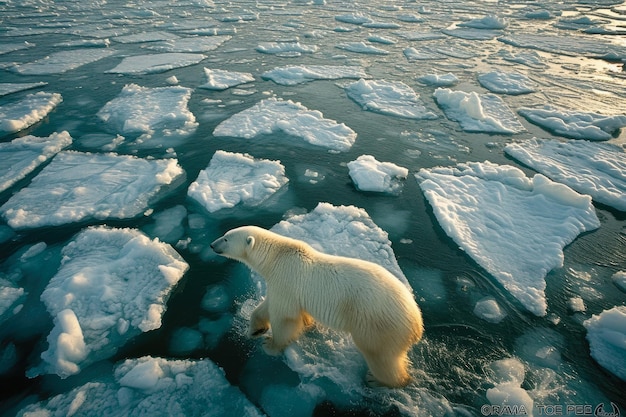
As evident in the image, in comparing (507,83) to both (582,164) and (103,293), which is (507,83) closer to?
(582,164)

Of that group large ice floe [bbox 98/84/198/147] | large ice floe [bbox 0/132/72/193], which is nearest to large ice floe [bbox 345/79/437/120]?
large ice floe [bbox 98/84/198/147]

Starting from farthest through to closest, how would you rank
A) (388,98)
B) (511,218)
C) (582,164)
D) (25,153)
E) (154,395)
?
(388,98), (25,153), (582,164), (511,218), (154,395)

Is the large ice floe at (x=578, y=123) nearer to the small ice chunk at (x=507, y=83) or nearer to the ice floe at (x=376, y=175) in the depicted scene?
the small ice chunk at (x=507, y=83)

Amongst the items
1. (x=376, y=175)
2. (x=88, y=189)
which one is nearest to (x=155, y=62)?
(x=88, y=189)

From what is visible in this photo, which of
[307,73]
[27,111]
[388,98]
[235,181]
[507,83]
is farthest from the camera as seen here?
[307,73]

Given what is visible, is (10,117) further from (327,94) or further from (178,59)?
(327,94)

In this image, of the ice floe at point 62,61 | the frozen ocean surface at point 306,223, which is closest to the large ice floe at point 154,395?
the frozen ocean surface at point 306,223
